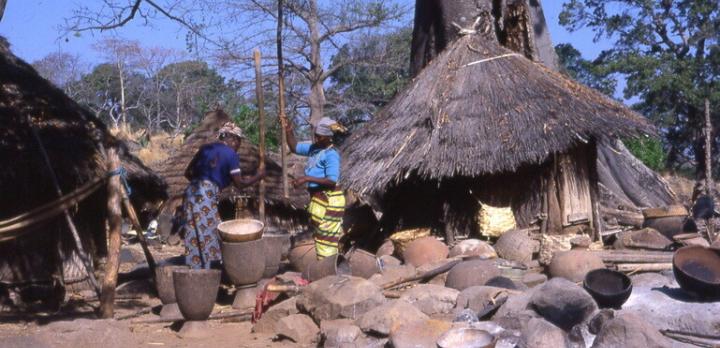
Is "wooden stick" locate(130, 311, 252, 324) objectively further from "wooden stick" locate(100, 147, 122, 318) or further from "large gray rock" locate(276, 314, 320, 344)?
"large gray rock" locate(276, 314, 320, 344)

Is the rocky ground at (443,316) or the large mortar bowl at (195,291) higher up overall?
the large mortar bowl at (195,291)

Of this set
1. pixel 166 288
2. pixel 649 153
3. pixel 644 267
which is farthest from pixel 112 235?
pixel 649 153

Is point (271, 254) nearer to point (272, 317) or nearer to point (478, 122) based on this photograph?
point (272, 317)

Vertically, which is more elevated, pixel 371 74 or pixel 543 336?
pixel 371 74

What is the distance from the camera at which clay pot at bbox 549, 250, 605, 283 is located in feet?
26.0

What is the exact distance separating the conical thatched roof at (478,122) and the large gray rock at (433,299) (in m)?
2.11

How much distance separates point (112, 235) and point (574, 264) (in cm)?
374

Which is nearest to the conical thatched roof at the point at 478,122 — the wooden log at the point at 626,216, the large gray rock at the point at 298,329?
the wooden log at the point at 626,216

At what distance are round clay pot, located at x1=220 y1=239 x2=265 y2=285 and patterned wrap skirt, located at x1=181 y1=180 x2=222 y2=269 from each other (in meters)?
0.22

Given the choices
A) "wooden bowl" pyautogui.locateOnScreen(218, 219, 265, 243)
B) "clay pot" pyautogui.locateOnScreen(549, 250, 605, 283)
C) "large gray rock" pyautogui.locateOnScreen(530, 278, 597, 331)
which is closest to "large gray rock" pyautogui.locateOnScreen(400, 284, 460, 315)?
"large gray rock" pyautogui.locateOnScreen(530, 278, 597, 331)

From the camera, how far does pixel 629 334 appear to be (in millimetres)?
5793

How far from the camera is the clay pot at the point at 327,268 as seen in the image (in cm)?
797

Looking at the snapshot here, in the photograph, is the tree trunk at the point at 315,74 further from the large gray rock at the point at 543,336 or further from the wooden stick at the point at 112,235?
the large gray rock at the point at 543,336

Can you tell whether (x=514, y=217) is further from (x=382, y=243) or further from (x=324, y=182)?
(x=324, y=182)
